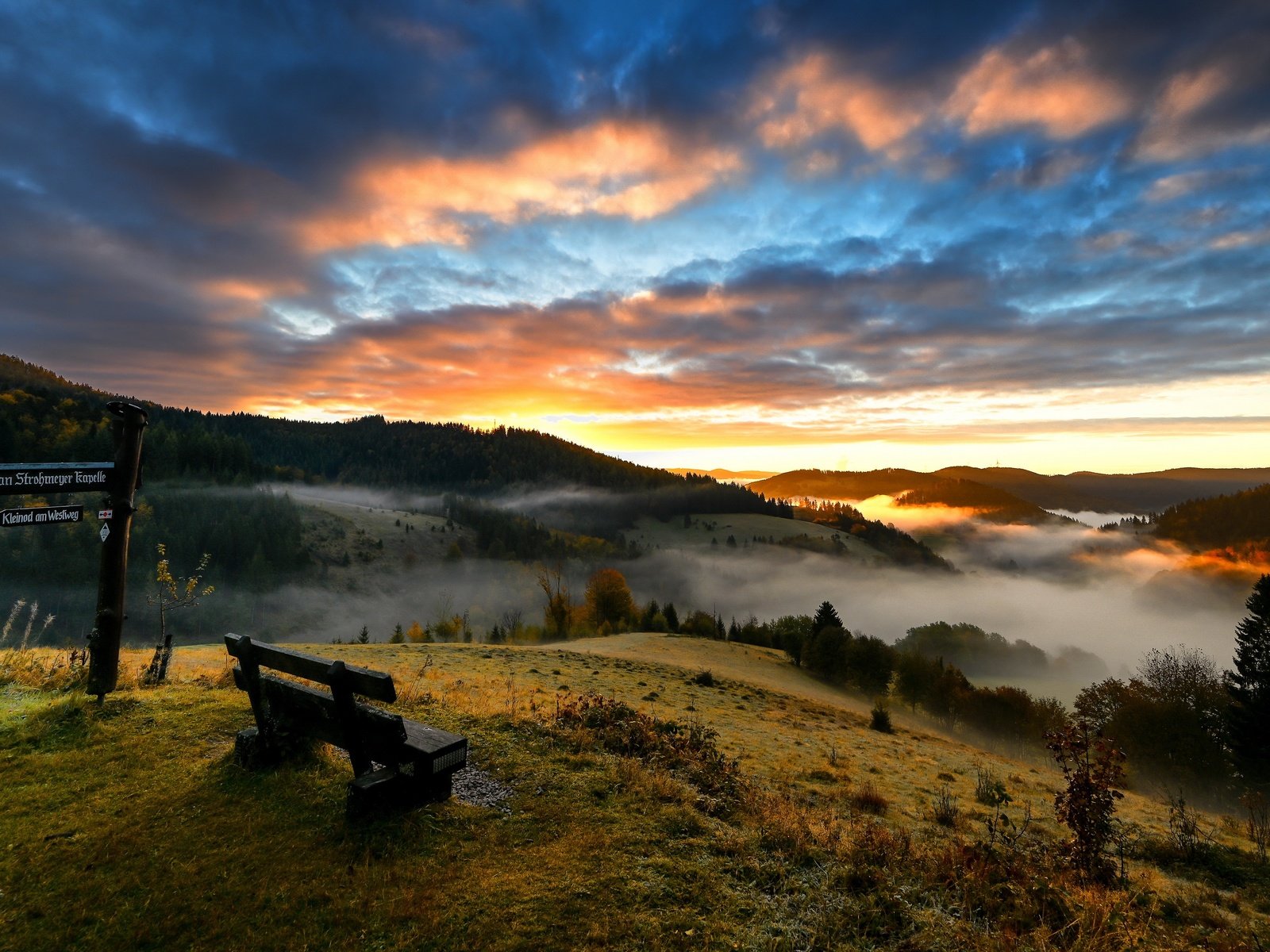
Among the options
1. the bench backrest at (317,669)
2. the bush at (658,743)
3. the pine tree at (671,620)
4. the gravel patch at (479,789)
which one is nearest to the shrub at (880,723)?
the bush at (658,743)

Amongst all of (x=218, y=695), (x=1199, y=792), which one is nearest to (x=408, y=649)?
(x=218, y=695)

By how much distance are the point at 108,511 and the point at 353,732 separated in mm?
8087

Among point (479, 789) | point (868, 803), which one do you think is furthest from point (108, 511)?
point (868, 803)

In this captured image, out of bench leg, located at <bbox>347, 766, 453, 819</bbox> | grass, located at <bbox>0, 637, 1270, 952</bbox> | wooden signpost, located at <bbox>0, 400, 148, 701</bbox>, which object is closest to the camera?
grass, located at <bbox>0, 637, 1270, 952</bbox>

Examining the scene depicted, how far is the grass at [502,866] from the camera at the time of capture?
16.5 ft

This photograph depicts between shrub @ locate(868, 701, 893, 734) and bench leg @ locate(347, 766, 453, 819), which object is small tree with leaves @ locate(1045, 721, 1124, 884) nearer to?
bench leg @ locate(347, 766, 453, 819)

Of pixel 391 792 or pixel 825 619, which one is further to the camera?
pixel 825 619

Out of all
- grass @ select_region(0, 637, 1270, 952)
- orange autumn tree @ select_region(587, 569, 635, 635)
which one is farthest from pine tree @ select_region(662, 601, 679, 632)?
grass @ select_region(0, 637, 1270, 952)

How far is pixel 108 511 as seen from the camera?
10508 mm

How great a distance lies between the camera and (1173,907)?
24.1ft

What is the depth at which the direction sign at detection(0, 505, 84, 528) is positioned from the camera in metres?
9.16

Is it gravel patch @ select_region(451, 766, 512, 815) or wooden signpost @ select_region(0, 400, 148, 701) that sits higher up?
wooden signpost @ select_region(0, 400, 148, 701)

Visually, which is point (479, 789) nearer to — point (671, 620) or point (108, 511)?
point (108, 511)

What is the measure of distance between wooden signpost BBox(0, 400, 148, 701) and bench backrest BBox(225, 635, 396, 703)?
160 inches
